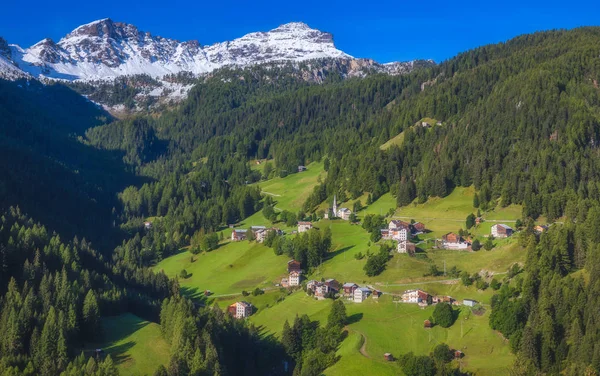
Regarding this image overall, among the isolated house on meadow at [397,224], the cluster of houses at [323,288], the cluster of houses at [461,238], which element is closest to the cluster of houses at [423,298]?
the cluster of houses at [323,288]

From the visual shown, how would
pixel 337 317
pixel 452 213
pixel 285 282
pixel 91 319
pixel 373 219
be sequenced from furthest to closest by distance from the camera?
pixel 452 213, pixel 373 219, pixel 285 282, pixel 337 317, pixel 91 319

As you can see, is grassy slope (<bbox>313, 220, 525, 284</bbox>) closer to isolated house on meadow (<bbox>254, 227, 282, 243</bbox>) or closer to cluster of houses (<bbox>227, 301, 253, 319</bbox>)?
cluster of houses (<bbox>227, 301, 253, 319</bbox>)

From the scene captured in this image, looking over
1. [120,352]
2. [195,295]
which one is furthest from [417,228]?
[120,352]

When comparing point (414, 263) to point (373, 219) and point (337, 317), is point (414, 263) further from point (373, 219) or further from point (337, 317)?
point (373, 219)

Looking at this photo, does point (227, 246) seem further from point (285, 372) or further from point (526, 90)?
point (526, 90)

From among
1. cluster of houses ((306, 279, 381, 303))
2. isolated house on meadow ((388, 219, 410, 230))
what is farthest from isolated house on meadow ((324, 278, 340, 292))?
isolated house on meadow ((388, 219, 410, 230))

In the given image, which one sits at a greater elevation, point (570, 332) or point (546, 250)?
point (546, 250)

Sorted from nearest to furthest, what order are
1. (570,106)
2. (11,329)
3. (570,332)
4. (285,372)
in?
(11,329) → (570,332) → (285,372) → (570,106)

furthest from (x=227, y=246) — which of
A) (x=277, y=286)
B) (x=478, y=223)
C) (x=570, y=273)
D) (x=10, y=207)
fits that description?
(x=570, y=273)
